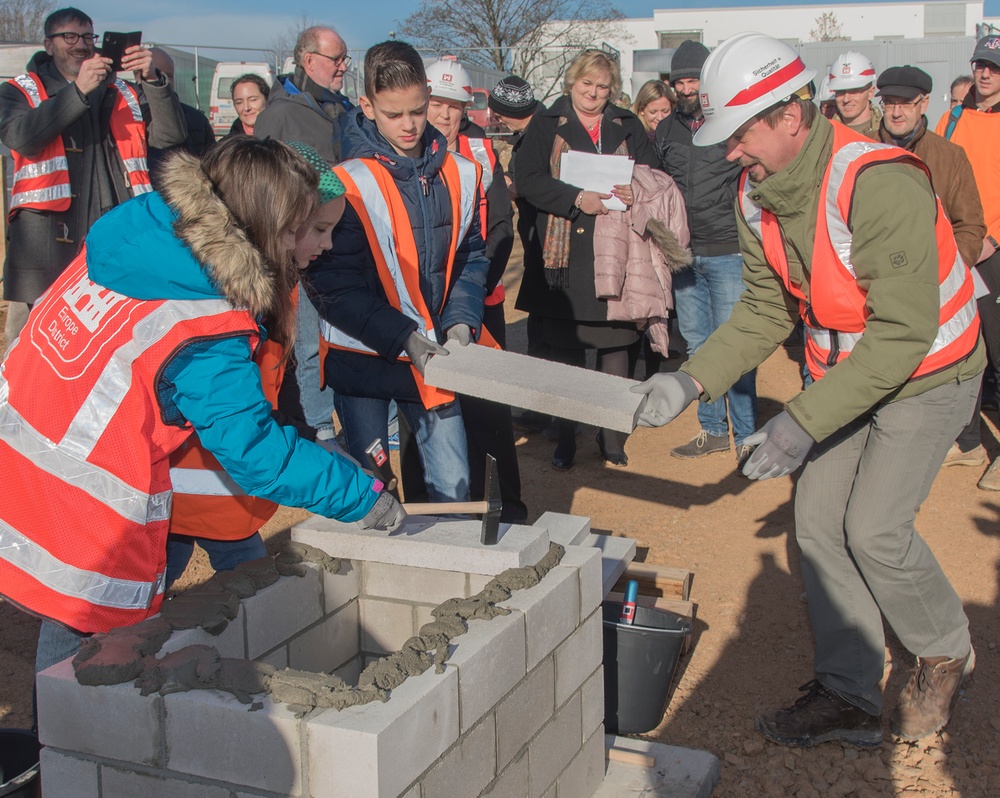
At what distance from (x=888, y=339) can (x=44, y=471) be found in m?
2.27

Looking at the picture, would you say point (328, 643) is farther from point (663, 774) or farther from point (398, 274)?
point (398, 274)

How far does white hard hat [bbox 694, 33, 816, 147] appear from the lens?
310 centimetres

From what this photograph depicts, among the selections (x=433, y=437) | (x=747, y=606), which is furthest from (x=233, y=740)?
(x=747, y=606)

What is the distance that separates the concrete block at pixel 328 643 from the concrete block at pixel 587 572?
2.26 feet

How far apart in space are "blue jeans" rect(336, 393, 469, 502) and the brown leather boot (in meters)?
1.71

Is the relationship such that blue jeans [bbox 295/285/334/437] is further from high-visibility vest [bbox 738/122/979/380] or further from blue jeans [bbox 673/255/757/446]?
high-visibility vest [bbox 738/122/979/380]

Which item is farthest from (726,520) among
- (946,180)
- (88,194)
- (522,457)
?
(88,194)

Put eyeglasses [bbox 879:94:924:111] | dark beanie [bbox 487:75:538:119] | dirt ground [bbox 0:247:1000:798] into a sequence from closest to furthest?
1. dirt ground [bbox 0:247:1000:798]
2. eyeglasses [bbox 879:94:924:111]
3. dark beanie [bbox 487:75:538:119]

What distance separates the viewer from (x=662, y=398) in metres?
3.42

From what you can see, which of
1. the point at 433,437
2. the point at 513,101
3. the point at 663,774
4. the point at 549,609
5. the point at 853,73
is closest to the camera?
the point at 549,609

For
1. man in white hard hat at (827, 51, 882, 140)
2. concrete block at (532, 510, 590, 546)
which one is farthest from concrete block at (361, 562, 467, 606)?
man in white hard hat at (827, 51, 882, 140)

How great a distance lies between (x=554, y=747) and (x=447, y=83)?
387cm

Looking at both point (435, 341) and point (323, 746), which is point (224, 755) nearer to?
point (323, 746)

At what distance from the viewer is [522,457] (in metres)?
6.57
